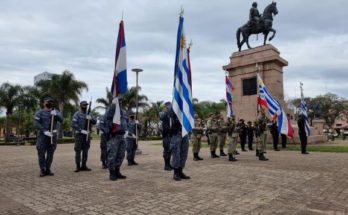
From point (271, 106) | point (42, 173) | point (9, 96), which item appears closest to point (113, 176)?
point (42, 173)

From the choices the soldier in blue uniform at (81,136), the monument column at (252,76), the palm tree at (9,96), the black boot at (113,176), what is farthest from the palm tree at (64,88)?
the black boot at (113,176)

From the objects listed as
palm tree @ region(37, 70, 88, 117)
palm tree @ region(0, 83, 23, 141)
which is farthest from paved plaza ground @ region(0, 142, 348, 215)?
palm tree @ region(0, 83, 23, 141)

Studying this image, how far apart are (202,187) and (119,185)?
1.75 meters

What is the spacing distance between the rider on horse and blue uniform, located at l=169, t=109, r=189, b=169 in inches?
631

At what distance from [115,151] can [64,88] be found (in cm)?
3305

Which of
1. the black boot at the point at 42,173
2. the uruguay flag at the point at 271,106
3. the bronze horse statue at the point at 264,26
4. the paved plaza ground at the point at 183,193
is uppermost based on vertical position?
the bronze horse statue at the point at 264,26

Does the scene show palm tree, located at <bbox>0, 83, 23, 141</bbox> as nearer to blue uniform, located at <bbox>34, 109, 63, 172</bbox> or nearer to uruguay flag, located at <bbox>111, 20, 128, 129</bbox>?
blue uniform, located at <bbox>34, 109, 63, 172</bbox>

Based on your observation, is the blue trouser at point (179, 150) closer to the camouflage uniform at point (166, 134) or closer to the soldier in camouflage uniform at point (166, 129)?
the soldier in camouflage uniform at point (166, 129)

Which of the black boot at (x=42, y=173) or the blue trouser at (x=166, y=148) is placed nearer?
the black boot at (x=42, y=173)

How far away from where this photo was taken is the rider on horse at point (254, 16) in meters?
21.0

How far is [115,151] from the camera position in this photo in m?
7.15

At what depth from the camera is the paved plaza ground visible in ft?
14.8

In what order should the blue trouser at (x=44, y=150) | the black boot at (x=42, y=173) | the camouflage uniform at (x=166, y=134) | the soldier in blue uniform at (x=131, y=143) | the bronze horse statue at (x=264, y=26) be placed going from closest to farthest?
the black boot at (x=42, y=173) → the blue trouser at (x=44, y=150) → the camouflage uniform at (x=166, y=134) → the soldier in blue uniform at (x=131, y=143) → the bronze horse statue at (x=264, y=26)

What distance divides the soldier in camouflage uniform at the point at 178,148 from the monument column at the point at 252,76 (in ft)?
43.8
